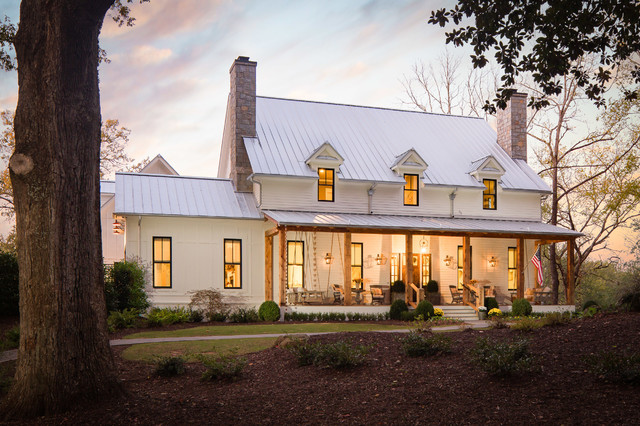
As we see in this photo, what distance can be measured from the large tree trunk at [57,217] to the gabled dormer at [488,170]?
20.9 meters

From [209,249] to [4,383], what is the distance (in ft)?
45.1

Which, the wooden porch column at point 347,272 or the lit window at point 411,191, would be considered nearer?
the wooden porch column at point 347,272

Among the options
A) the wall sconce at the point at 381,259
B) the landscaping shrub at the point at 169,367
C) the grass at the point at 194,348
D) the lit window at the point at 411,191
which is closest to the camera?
the landscaping shrub at the point at 169,367

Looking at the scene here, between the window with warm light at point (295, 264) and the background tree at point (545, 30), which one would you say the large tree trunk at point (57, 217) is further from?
the window with warm light at point (295, 264)

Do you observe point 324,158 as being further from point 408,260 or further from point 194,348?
point 194,348

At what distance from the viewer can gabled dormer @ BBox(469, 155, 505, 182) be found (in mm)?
26202

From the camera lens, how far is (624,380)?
→ 23.0 feet

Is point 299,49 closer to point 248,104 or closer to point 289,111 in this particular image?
point 248,104

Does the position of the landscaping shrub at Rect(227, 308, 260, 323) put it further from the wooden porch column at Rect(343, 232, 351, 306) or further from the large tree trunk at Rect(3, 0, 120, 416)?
the large tree trunk at Rect(3, 0, 120, 416)

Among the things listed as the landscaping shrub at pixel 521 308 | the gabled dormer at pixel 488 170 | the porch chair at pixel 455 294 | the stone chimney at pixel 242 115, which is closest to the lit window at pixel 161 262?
the stone chimney at pixel 242 115

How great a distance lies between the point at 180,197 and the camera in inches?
904

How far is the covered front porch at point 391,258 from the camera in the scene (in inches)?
867

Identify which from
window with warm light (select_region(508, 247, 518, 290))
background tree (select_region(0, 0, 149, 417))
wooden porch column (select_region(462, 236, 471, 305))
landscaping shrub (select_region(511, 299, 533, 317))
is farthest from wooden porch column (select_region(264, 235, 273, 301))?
background tree (select_region(0, 0, 149, 417))

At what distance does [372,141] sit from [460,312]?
8.59 m
